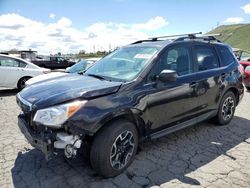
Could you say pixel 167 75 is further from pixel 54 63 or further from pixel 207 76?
pixel 54 63

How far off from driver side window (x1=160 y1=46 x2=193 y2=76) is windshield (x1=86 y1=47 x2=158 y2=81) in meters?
0.22

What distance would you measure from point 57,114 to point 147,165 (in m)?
1.58

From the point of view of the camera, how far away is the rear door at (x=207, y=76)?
4.74 m

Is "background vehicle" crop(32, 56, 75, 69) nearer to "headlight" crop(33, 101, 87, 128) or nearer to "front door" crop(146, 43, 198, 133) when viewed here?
"front door" crop(146, 43, 198, 133)

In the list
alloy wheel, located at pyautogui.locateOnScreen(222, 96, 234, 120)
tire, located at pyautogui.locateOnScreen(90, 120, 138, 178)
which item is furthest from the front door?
alloy wheel, located at pyautogui.locateOnScreen(222, 96, 234, 120)

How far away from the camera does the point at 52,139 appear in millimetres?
3123

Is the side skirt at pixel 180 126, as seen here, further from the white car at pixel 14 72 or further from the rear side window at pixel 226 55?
Result: the white car at pixel 14 72

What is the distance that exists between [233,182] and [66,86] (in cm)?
252

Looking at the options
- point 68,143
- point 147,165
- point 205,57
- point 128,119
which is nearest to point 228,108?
point 205,57

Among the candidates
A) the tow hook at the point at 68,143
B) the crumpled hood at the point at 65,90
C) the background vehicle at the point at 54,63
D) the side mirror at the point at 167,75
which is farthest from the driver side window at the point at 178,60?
the background vehicle at the point at 54,63

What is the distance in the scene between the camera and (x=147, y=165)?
387 centimetres

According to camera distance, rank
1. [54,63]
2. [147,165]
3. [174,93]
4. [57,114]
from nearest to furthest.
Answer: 1. [57,114]
2. [147,165]
3. [174,93]
4. [54,63]

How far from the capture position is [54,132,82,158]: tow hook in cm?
312

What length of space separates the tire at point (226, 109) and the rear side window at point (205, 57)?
750 millimetres
